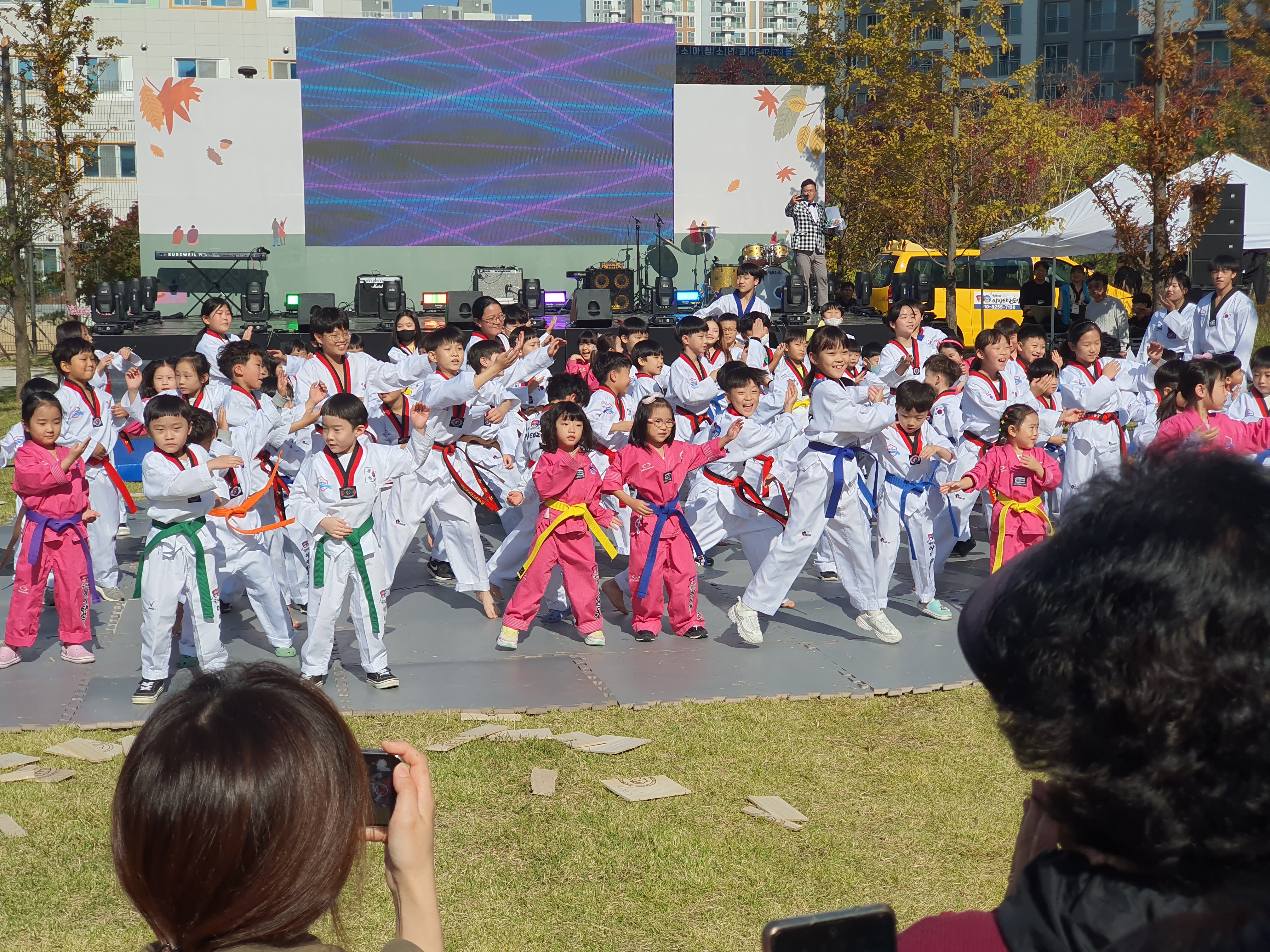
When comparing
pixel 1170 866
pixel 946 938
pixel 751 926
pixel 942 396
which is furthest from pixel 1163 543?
pixel 942 396

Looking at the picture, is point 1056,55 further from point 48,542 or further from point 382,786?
point 382,786

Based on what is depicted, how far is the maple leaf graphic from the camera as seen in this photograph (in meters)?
22.5

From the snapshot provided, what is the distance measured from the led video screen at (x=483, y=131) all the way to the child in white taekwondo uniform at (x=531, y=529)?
14313 millimetres

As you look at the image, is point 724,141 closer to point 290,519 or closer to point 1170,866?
point 290,519

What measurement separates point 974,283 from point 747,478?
50.1 feet

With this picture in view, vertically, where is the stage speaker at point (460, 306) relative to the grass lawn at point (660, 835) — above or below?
above

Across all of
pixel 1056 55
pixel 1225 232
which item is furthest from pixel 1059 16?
pixel 1225 232

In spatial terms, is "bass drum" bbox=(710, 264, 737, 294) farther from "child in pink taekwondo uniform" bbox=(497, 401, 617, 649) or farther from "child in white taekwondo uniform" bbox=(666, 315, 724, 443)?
"child in pink taekwondo uniform" bbox=(497, 401, 617, 649)

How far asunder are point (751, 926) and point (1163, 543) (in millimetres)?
3040

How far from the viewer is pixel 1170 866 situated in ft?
3.36

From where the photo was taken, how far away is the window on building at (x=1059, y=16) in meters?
59.5

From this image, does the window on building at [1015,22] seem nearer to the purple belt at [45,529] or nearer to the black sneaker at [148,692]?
the purple belt at [45,529]

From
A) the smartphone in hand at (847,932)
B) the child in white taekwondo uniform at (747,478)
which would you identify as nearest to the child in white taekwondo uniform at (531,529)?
the child in white taekwondo uniform at (747,478)

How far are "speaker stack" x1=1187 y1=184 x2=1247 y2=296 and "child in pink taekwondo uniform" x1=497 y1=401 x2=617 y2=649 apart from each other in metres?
9.53
